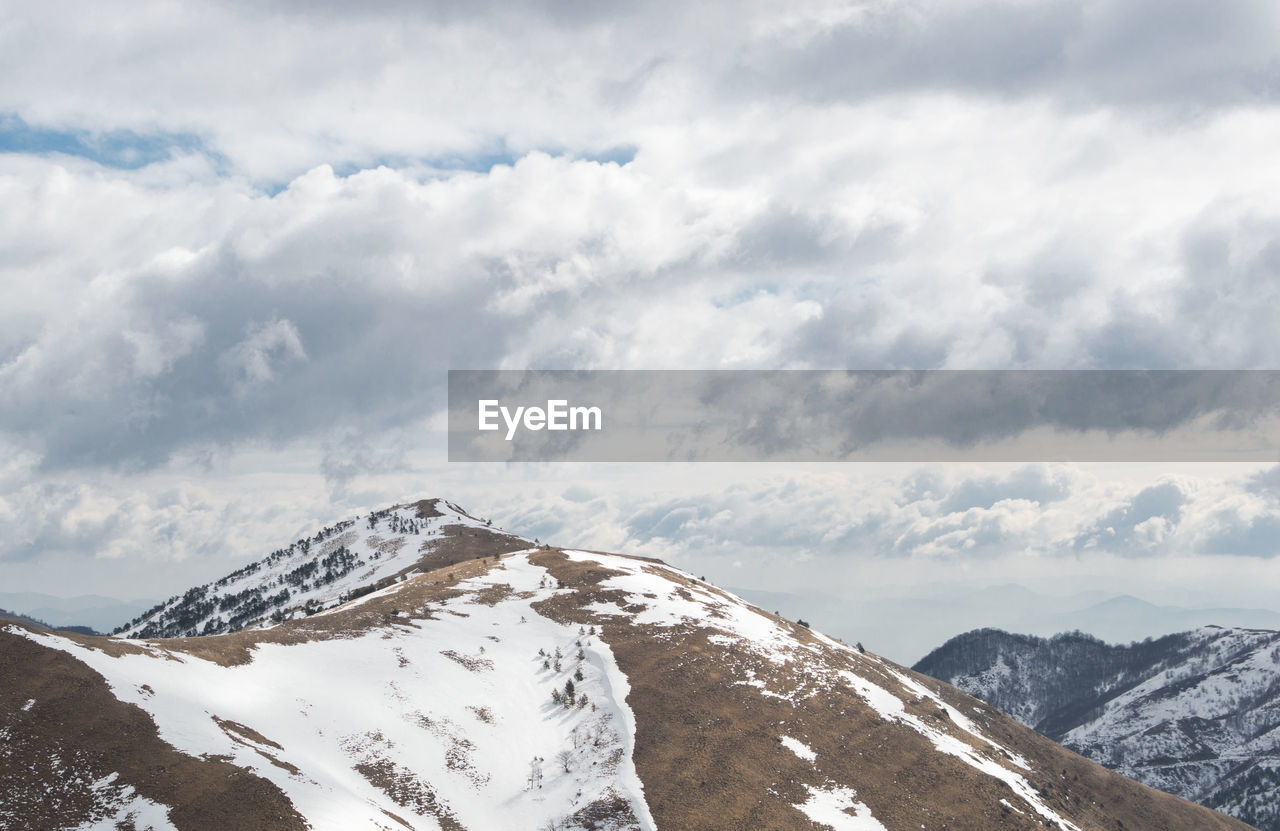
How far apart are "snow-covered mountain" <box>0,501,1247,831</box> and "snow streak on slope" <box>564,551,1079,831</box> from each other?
56 centimetres

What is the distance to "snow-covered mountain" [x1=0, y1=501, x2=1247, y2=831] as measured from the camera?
2018 inches

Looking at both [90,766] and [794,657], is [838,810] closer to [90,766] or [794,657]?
[794,657]

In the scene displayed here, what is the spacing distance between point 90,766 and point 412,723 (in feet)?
89.5

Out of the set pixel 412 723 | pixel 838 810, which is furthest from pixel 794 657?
pixel 412 723

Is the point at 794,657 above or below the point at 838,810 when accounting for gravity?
above

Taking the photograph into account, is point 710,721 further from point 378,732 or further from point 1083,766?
point 1083,766

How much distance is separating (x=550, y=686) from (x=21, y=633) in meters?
48.1

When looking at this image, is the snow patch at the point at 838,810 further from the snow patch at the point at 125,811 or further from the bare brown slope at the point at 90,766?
the snow patch at the point at 125,811

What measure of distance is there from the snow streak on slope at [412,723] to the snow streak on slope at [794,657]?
1638 centimetres

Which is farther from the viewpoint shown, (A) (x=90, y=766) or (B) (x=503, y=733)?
(B) (x=503, y=733)

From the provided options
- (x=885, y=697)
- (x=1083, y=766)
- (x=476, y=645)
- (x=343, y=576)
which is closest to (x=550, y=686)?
(x=476, y=645)

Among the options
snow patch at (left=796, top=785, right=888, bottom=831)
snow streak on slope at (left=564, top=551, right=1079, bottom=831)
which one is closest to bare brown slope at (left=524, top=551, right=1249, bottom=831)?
snow patch at (left=796, top=785, right=888, bottom=831)

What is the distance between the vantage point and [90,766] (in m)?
49.8

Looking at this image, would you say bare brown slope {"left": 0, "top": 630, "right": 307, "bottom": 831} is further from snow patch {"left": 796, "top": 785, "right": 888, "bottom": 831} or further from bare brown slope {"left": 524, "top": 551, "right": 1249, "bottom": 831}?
snow patch {"left": 796, "top": 785, "right": 888, "bottom": 831}
